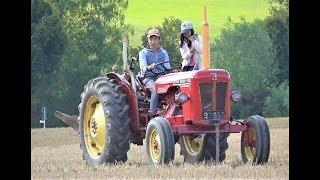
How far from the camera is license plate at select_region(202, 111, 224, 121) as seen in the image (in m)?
15.0

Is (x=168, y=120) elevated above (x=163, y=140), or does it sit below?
above

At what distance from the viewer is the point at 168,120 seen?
15.3 meters

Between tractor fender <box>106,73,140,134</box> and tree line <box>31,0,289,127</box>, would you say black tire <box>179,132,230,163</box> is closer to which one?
tree line <box>31,0,289,127</box>

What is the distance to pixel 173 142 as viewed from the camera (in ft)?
48.0

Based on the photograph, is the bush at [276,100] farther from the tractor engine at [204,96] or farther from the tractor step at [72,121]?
the tractor step at [72,121]

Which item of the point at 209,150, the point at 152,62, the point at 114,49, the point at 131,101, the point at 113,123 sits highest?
the point at 114,49

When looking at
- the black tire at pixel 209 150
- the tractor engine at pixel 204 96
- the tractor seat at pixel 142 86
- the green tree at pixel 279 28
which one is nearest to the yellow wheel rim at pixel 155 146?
the tractor engine at pixel 204 96

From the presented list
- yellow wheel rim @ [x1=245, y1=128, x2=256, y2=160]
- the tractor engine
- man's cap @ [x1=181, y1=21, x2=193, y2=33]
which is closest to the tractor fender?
the tractor engine

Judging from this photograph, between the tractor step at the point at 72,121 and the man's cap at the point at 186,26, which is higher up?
the man's cap at the point at 186,26

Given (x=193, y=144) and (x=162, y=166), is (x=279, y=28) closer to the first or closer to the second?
(x=162, y=166)

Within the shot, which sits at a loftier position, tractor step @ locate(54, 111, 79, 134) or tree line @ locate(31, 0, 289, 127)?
tree line @ locate(31, 0, 289, 127)

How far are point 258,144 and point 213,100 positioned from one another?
0.66 m

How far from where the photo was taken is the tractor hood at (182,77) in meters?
14.9

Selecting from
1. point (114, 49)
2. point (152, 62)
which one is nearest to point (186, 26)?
point (152, 62)
